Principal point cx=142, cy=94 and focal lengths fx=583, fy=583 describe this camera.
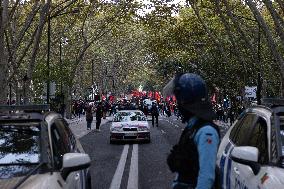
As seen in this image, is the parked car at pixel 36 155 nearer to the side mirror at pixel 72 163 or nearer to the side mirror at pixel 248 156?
the side mirror at pixel 72 163

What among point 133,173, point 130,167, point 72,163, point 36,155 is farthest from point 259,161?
point 130,167

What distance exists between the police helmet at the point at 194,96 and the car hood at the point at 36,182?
121cm

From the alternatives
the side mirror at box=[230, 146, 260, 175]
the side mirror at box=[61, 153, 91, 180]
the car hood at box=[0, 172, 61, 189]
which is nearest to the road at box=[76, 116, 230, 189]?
the side mirror at box=[61, 153, 91, 180]

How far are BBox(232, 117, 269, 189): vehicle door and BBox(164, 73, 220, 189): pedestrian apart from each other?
855 millimetres

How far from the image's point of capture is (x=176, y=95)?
4254 mm

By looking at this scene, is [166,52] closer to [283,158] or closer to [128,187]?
[128,187]

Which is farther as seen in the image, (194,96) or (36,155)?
(36,155)

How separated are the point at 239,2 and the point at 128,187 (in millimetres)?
24024

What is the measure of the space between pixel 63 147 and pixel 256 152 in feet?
7.41

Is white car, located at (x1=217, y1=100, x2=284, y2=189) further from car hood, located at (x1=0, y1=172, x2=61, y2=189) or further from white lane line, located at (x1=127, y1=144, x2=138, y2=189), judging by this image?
white lane line, located at (x1=127, y1=144, x2=138, y2=189)

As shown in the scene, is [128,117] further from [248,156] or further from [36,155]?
[248,156]

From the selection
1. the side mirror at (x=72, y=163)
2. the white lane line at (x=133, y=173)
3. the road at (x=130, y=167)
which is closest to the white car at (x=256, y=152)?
the side mirror at (x=72, y=163)

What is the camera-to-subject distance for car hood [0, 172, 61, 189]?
4325 mm

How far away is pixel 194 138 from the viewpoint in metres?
4.06
